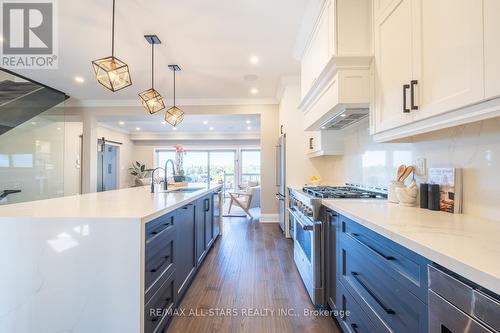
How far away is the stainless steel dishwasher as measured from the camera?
0.56 m

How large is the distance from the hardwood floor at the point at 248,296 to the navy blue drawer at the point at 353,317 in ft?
0.91

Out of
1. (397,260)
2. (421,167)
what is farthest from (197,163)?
(397,260)

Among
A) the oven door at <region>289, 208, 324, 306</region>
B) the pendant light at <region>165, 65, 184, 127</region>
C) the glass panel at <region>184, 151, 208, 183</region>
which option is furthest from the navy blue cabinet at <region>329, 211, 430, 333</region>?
the glass panel at <region>184, 151, 208, 183</region>

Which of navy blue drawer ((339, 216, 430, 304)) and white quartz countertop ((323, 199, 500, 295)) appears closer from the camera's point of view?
white quartz countertop ((323, 199, 500, 295))

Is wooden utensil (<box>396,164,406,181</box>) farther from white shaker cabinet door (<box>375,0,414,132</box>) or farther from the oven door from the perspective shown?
the oven door

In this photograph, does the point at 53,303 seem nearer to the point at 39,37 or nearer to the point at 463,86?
the point at 463,86

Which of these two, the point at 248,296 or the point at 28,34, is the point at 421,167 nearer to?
the point at 248,296

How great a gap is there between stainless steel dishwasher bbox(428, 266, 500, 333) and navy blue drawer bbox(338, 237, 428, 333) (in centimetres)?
8

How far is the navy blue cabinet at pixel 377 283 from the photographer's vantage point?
2.73ft

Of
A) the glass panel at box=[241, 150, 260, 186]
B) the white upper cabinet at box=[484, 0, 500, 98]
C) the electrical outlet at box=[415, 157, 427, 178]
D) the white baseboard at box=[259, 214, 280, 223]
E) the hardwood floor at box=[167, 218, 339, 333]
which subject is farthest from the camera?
the glass panel at box=[241, 150, 260, 186]

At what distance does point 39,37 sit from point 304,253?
3.99 metres

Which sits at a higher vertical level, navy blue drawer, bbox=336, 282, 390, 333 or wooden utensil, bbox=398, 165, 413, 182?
wooden utensil, bbox=398, 165, 413, 182

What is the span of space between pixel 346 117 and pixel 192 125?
246 inches

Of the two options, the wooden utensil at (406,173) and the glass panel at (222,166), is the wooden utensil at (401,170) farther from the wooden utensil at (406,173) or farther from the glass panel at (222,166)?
the glass panel at (222,166)
